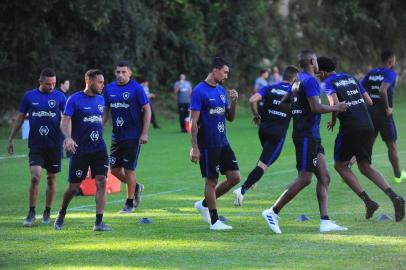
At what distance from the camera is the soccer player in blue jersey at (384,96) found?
16.7 meters

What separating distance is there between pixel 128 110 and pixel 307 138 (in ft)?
12.1

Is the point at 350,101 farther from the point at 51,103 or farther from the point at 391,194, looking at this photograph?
the point at 51,103

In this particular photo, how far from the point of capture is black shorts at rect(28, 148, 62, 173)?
13789 mm

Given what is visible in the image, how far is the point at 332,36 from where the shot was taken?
4809 centimetres

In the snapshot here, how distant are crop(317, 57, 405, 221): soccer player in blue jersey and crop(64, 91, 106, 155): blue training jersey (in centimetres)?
300

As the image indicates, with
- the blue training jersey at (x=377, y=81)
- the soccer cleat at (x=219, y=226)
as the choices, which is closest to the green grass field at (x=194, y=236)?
the soccer cleat at (x=219, y=226)

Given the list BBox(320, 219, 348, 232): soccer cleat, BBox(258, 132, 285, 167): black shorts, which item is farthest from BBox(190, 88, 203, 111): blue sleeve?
BBox(258, 132, 285, 167): black shorts

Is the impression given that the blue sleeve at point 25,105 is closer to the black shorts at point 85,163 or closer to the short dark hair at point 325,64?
the black shorts at point 85,163

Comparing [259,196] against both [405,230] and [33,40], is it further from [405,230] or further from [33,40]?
[33,40]

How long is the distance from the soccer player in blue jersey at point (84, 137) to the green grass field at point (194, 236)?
2.06ft

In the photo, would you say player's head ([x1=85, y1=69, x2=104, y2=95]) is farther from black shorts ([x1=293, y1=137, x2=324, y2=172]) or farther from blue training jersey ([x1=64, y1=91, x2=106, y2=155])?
black shorts ([x1=293, y1=137, x2=324, y2=172])

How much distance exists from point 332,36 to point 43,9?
60.7ft

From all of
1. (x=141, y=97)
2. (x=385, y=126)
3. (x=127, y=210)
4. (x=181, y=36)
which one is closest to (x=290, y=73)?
(x=385, y=126)

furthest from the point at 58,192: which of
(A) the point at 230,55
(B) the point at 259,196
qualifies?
(A) the point at 230,55
